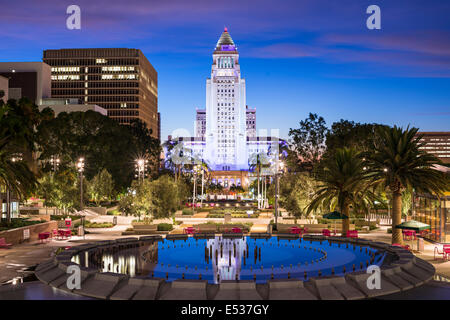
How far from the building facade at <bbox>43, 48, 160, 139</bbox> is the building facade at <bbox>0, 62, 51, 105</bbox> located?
53.6 m

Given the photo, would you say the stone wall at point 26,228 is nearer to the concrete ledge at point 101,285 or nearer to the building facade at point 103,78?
the concrete ledge at point 101,285

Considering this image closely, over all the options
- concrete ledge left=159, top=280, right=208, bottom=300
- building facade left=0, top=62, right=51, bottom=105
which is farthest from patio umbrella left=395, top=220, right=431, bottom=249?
building facade left=0, top=62, right=51, bottom=105

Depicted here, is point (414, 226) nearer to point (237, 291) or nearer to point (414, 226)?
point (414, 226)

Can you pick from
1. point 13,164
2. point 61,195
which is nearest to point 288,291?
point 13,164

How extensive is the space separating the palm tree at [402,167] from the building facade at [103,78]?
169 meters

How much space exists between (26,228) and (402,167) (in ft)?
99.5

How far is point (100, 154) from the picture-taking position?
80.1 metres

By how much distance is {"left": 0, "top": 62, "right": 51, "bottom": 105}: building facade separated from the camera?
5369 inches

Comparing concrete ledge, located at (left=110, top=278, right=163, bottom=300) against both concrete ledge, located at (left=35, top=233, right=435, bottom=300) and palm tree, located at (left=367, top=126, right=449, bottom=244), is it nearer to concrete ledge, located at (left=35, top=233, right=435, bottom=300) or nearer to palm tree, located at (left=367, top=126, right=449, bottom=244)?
concrete ledge, located at (left=35, top=233, right=435, bottom=300)

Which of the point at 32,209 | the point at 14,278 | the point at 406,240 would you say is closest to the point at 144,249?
the point at 14,278

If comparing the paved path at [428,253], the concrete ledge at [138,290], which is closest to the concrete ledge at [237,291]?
the concrete ledge at [138,290]

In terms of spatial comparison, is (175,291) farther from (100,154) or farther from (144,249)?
(100,154)

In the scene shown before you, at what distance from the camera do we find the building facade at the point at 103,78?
19288 centimetres
